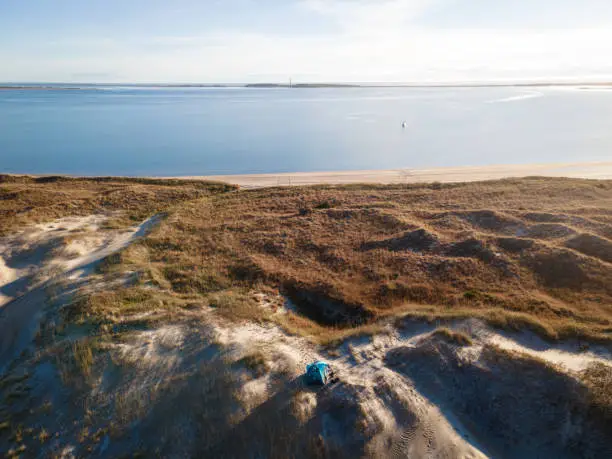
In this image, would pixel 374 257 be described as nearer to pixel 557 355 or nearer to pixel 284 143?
pixel 557 355

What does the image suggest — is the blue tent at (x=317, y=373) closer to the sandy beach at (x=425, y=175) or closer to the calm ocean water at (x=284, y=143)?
the sandy beach at (x=425, y=175)

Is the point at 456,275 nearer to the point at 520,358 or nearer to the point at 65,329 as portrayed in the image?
the point at 520,358

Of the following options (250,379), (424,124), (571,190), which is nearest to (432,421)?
(250,379)

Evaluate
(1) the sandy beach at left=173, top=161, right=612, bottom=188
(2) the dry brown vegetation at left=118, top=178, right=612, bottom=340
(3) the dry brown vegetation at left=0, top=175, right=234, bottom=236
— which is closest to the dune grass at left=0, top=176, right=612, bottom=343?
(2) the dry brown vegetation at left=118, top=178, right=612, bottom=340

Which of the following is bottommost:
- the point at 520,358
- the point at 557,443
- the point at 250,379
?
the point at 250,379

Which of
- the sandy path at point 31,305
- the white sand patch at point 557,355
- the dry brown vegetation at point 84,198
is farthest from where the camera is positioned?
the dry brown vegetation at point 84,198

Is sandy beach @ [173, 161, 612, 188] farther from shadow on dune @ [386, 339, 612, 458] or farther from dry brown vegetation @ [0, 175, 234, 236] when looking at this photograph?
shadow on dune @ [386, 339, 612, 458]

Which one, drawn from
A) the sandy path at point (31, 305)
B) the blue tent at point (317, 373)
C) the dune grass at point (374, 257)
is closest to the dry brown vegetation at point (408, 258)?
the dune grass at point (374, 257)

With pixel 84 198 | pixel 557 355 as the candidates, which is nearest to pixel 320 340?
pixel 557 355
